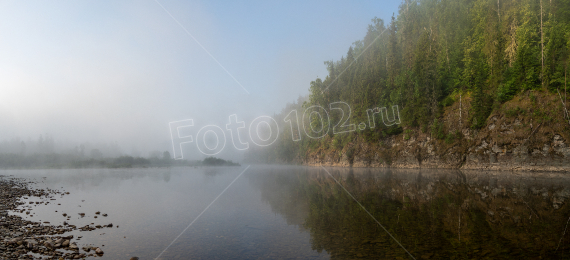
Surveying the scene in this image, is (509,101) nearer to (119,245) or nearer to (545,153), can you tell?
(545,153)

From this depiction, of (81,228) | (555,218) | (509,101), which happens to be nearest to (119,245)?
(81,228)

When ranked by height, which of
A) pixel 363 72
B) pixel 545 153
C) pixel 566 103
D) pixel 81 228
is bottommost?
pixel 545 153

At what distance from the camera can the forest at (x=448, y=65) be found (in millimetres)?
50656

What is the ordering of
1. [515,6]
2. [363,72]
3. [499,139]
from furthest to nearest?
[363,72]
[515,6]
[499,139]

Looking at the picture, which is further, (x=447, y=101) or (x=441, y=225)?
(x=447, y=101)

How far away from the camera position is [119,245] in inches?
387

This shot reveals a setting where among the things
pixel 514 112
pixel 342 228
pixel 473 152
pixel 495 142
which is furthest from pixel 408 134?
pixel 342 228

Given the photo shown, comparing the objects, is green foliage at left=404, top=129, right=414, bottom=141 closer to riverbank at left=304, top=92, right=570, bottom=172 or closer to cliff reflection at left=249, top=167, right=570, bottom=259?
riverbank at left=304, top=92, right=570, bottom=172

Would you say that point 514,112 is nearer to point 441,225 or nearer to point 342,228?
point 441,225

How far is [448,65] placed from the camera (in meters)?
71.2

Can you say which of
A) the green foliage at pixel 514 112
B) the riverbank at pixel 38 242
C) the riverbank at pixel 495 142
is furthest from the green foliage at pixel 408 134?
the riverbank at pixel 38 242

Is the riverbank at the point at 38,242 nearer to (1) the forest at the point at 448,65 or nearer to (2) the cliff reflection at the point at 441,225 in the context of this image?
(2) the cliff reflection at the point at 441,225

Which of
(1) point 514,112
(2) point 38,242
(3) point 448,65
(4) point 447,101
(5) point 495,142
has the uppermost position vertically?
(3) point 448,65

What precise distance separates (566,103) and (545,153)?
906 centimetres
